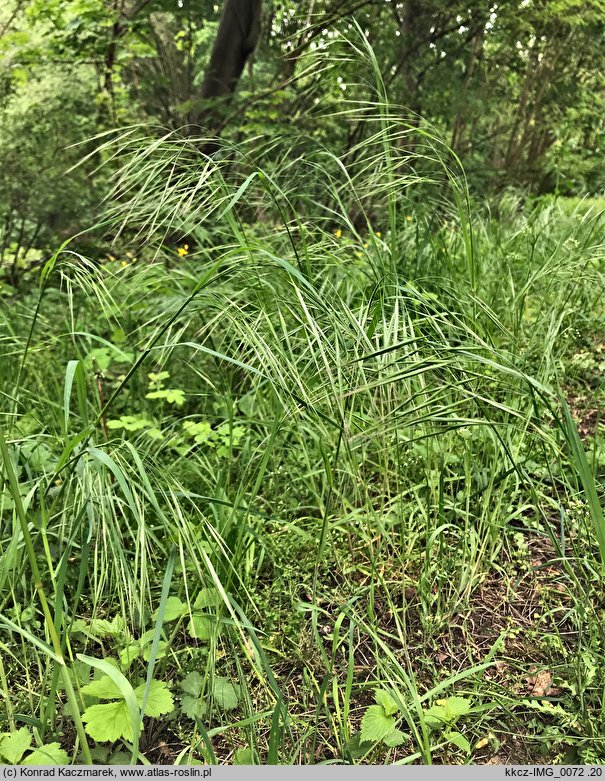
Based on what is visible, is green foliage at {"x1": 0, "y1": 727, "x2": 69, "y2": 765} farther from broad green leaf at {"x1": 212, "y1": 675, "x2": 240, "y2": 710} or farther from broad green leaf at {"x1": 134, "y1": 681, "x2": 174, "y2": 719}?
broad green leaf at {"x1": 212, "y1": 675, "x2": 240, "y2": 710}

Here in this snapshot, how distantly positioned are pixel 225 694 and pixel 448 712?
0.42 m

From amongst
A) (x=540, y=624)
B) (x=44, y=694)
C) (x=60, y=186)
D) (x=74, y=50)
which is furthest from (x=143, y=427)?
(x=74, y=50)

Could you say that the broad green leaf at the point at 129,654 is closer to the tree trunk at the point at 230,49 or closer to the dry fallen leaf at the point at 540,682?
the dry fallen leaf at the point at 540,682

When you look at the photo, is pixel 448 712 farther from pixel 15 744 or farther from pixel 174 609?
pixel 15 744

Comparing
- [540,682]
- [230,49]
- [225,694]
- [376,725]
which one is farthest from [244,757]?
[230,49]

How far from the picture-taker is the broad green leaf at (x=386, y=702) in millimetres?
1068

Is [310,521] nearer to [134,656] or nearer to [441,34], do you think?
[134,656]

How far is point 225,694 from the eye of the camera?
3.77 ft

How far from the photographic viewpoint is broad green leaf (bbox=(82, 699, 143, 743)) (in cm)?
97

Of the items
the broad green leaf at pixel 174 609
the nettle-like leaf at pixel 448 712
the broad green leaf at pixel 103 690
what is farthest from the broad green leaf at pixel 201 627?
the nettle-like leaf at pixel 448 712

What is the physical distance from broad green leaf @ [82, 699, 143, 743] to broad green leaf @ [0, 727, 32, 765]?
0.13 metres

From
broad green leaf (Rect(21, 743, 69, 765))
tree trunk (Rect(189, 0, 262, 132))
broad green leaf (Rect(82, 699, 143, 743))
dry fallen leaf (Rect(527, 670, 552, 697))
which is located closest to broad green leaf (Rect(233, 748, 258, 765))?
broad green leaf (Rect(82, 699, 143, 743))

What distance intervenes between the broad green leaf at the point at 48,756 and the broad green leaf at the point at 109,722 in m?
0.08

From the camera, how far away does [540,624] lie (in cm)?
132
